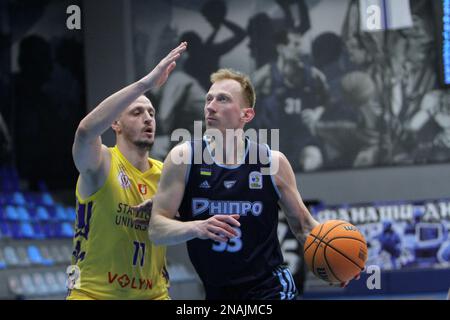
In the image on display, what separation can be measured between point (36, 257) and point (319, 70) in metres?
A: 6.52

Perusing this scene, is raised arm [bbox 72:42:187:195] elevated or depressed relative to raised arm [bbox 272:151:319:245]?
elevated

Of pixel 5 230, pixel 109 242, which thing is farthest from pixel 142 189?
pixel 5 230

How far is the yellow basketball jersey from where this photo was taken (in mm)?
4555

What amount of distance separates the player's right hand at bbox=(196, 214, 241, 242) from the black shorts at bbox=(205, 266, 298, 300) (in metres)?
A: 0.47

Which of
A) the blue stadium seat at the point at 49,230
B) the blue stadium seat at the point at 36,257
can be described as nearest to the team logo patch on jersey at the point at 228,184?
the blue stadium seat at the point at 36,257

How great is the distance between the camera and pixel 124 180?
4715 millimetres

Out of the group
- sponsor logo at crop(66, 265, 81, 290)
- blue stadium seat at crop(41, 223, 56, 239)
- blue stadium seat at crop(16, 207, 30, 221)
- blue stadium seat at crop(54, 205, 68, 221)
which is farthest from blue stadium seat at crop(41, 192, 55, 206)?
sponsor logo at crop(66, 265, 81, 290)

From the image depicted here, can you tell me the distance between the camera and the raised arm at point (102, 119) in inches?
162

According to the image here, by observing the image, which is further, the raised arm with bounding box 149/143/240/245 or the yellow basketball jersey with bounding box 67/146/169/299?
the yellow basketball jersey with bounding box 67/146/169/299

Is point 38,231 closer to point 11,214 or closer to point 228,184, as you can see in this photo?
point 11,214

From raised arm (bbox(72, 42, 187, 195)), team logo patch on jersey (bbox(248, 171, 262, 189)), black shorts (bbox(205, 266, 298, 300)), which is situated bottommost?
black shorts (bbox(205, 266, 298, 300))

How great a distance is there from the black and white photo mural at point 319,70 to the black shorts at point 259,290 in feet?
35.1

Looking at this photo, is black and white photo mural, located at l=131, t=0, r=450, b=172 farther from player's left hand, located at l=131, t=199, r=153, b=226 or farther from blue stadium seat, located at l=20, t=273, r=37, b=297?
player's left hand, located at l=131, t=199, r=153, b=226

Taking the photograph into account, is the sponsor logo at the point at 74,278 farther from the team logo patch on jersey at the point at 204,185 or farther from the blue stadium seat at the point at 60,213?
the blue stadium seat at the point at 60,213
